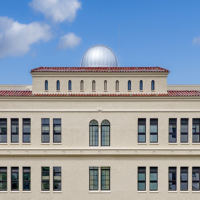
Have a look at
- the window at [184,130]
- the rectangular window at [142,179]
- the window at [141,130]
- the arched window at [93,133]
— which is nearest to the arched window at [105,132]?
the arched window at [93,133]

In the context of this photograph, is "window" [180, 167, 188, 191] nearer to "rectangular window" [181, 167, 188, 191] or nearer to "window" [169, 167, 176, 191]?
"rectangular window" [181, 167, 188, 191]

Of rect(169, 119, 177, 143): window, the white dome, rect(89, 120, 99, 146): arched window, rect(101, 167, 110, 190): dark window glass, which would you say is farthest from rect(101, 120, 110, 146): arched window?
the white dome

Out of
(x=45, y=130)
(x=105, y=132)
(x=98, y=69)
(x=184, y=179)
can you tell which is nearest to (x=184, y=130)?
(x=184, y=179)

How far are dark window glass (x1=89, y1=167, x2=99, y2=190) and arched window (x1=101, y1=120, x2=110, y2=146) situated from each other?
2.60 metres

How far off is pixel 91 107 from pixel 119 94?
120 inches

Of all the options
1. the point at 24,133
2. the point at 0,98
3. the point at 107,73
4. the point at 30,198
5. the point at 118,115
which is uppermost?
the point at 107,73

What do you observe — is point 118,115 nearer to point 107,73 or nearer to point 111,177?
point 107,73

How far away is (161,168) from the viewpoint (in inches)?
985

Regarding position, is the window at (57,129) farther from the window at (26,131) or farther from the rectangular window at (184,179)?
the rectangular window at (184,179)

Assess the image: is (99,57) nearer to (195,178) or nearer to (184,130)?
(184,130)

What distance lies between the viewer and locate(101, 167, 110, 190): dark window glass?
25125mm

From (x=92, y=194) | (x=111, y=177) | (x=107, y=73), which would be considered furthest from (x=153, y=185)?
(x=107, y=73)

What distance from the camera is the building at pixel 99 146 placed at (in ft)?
81.9

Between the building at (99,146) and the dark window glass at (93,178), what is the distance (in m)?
0.09
